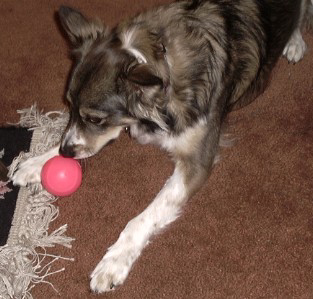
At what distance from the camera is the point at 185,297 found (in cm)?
268

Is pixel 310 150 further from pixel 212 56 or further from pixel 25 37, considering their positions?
pixel 25 37

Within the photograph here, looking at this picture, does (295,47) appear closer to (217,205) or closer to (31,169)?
(217,205)

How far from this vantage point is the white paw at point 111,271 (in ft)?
8.69

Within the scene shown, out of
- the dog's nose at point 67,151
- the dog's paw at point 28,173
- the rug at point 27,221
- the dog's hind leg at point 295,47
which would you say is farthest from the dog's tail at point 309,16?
the dog's paw at point 28,173

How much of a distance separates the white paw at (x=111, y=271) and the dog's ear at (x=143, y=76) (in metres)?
0.97

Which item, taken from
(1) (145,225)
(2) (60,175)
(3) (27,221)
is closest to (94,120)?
(2) (60,175)

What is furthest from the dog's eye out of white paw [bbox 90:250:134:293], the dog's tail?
the dog's tail

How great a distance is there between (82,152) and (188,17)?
36.1 inches

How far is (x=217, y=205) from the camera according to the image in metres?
3.04

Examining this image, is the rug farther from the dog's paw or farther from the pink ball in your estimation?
the pink ball

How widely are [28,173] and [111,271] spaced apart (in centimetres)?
79

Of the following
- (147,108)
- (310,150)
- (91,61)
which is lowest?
(310,150)

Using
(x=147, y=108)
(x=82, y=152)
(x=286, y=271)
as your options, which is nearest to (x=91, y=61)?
(x=147, y=108)

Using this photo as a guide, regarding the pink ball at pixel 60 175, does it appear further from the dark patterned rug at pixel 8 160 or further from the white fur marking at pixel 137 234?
the white fur marking at pixel 137 234
